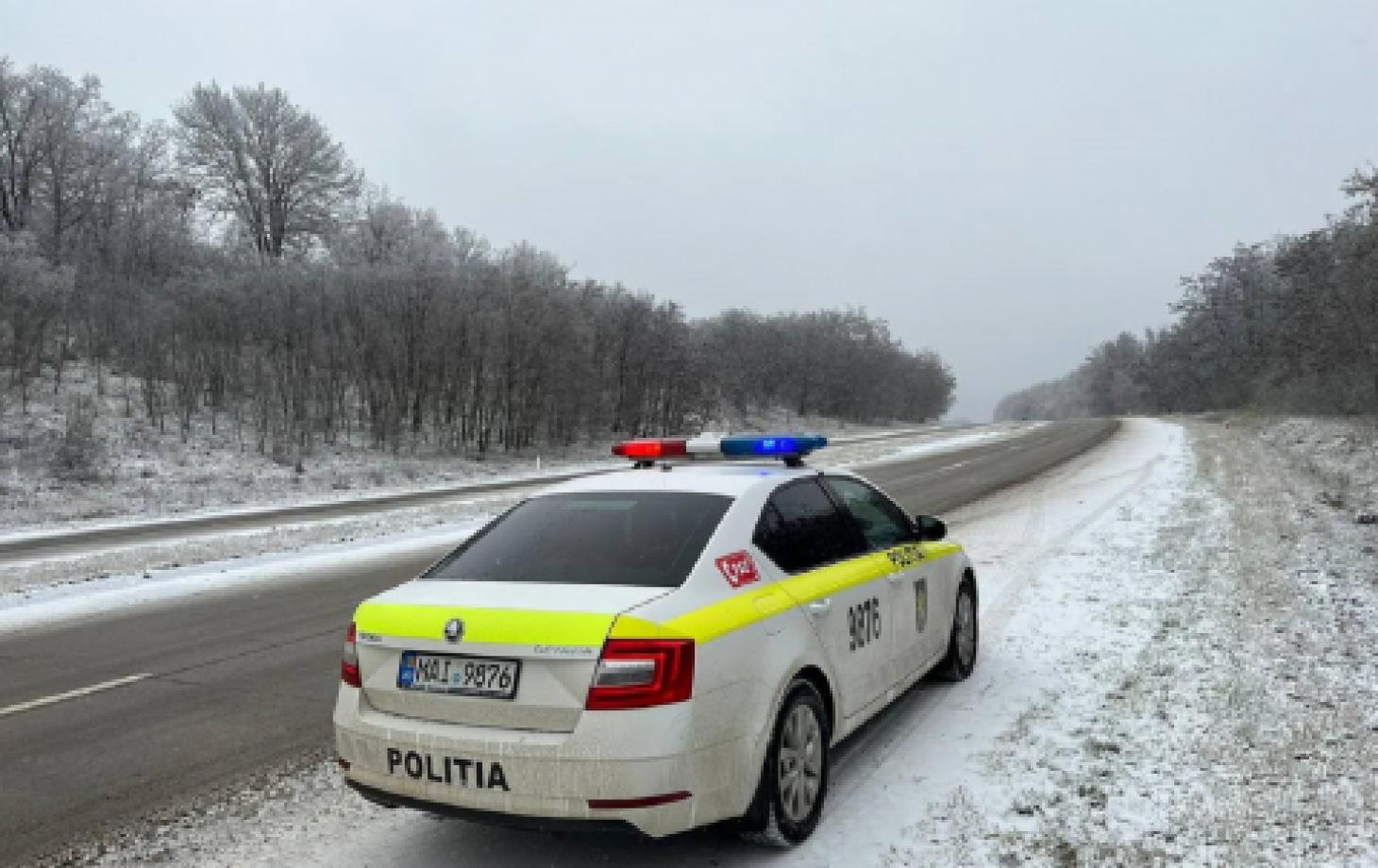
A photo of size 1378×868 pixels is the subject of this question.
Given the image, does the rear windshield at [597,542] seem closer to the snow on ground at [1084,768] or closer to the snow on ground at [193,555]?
the snow on ground at [1084,768]

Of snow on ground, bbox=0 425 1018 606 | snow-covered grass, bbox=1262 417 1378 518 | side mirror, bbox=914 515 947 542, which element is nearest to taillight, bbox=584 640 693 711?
side mirror, bbox=914 515 947 542

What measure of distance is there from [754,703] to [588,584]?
0.81 meters

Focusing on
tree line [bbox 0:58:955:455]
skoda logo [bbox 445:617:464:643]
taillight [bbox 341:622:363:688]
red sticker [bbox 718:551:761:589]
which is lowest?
taillight [bbox 341:622:363:688]

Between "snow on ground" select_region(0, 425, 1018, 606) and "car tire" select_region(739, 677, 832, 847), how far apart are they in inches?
358

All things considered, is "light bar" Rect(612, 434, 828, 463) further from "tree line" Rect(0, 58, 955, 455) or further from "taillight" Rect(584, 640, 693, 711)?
"tree line" Rect(0, 58, 955, 455)

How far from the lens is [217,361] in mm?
31281

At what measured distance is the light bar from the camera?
188 inches

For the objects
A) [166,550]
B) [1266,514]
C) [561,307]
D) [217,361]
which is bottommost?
[166,550]

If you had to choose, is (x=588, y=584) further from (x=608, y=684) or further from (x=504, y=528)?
(x=504, y=528)

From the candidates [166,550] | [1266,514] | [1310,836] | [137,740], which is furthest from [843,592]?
[166,550]

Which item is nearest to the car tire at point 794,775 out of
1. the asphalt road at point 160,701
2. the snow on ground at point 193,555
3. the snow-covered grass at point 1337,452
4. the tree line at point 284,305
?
the asphalt road at point 160,701

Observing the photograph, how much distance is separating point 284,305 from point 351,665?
112 feet

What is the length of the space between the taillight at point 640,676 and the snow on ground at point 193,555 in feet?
29.5

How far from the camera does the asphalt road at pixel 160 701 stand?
172 inches
